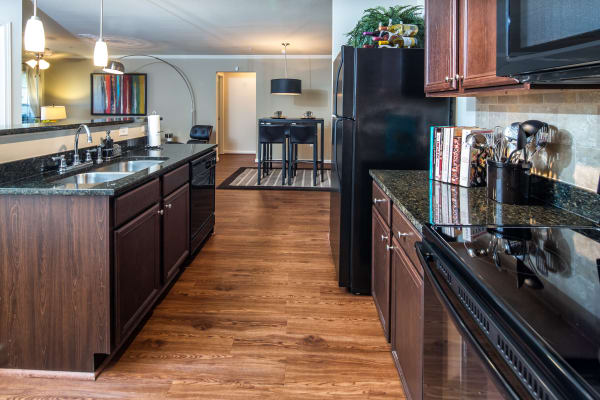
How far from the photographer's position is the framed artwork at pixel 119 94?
10914 millimetres

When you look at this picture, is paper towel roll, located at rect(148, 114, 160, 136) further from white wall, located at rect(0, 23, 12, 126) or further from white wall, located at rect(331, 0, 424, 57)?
white wall, located at rect(0, 23, 12, 126)

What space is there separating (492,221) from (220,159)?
10.1 m

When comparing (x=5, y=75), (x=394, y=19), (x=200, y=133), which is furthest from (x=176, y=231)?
(x=200, y=133)

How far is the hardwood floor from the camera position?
1.95 m

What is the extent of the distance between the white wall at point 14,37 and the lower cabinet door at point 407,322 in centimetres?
545

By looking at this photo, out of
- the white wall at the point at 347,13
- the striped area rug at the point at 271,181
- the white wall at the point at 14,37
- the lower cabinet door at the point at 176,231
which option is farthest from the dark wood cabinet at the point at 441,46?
the white wall at the point at 14,37

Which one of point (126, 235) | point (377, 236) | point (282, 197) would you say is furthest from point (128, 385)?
point (282, 197)

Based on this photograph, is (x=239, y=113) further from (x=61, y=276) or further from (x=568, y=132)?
(x=568, y=132)

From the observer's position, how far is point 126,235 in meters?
2.19

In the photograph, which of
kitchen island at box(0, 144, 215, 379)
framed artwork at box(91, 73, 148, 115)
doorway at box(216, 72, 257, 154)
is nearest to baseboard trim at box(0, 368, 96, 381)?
kitchen island at box(0, 144, 215, 379)

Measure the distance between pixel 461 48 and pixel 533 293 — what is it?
1328mm

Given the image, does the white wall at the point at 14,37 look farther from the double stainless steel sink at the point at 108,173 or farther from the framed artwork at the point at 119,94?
the framed artwork at the point at 119,94

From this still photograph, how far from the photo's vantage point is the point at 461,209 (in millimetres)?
1672

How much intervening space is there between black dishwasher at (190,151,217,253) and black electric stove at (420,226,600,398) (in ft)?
7.91
